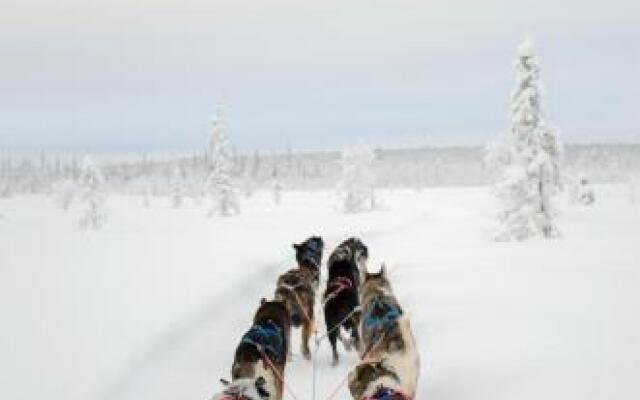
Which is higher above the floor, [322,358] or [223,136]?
[223,136]

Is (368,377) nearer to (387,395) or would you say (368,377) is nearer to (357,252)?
(387,395)

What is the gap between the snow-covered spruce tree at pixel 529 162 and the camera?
32219mm

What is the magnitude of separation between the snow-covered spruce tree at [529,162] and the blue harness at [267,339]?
2646cm

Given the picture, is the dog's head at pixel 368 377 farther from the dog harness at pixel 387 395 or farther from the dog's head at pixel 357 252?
the dog's head at pixel 357 252

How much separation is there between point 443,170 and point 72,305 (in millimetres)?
174946

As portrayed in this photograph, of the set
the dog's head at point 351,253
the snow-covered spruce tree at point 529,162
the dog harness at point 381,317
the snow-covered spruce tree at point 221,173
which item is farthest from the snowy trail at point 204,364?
the snow-covered spruce tree at point 221,173

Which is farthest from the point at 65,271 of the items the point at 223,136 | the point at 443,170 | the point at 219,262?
the point at 443,170

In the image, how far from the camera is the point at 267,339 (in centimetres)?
753

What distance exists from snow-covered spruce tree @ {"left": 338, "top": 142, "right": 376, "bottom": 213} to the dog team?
5910 centimetres

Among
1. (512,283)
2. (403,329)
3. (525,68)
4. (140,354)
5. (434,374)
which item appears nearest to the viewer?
(403,329)

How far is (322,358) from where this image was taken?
33.5 feet

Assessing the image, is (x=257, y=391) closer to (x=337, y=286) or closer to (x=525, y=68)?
(x=337, y=286)

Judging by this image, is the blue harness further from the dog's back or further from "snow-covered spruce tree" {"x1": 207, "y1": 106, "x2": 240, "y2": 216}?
"snow-covered spruce tree" {"x1": 207, "y1": 106, "x2": 240, "y2": 216}

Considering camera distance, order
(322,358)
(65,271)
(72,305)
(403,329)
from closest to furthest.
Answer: (403,329)
(322,358)
(72,305)
(65,271)
